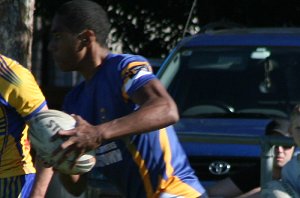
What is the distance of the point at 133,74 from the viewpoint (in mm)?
4473

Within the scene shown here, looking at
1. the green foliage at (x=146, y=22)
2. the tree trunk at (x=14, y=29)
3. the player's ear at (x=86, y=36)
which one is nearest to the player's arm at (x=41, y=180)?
the player's ear at (x=86, y=36)

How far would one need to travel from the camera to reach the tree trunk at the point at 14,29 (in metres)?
7.82

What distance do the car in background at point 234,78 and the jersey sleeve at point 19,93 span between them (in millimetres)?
2091

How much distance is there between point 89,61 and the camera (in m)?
4.66

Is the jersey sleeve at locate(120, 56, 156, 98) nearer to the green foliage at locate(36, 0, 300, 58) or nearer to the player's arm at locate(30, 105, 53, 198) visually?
the player's arm at locate(30, 105, 53, 198)

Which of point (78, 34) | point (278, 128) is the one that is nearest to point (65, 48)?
point (78, 34)

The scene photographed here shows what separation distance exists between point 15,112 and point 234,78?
9.55ft

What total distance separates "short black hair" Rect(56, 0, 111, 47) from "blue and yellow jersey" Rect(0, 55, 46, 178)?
74 cm

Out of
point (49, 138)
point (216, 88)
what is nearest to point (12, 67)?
point (49, 138)

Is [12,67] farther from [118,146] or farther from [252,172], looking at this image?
[252,172]

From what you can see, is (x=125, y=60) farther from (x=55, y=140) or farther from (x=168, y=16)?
(x=168, y=16)

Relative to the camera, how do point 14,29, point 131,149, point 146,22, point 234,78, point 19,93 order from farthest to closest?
point 146,22, point 234,78, point 14,29, point 19,93, point 131,149

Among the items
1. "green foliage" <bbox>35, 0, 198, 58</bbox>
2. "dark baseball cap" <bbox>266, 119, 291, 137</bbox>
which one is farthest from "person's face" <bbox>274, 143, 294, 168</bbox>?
"green foliage" <bbox>35, 0, 198, 58</bbox>

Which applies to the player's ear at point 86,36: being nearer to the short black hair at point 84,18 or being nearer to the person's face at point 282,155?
the short black hair at point 84,18
